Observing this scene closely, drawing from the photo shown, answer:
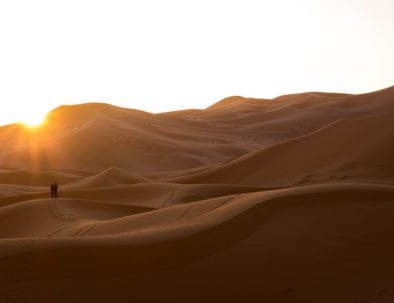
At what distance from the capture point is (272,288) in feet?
14.8

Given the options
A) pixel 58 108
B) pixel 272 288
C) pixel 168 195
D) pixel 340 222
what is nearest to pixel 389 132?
pixel 168 195

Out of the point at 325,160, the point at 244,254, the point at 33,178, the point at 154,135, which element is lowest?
the point at 33,178

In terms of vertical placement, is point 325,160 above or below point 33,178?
above

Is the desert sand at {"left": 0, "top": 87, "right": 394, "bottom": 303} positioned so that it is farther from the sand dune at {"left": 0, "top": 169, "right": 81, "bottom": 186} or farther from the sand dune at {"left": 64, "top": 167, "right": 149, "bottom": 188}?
the sand dune at {"left": 0, "top": 169, "right": 81, "bottom": 186}

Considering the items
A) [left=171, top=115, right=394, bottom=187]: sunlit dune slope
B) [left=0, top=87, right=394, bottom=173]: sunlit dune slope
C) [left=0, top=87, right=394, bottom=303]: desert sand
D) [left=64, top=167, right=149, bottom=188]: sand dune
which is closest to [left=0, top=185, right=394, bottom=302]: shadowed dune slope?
[left=0, top=87, right=394, bottom=303]: desert sand

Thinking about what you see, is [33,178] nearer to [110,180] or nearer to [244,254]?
[110,180]

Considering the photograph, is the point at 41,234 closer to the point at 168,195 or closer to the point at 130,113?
the point at 168,195

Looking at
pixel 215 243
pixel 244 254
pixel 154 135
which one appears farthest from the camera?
pixel 154 135

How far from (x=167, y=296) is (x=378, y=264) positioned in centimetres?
195

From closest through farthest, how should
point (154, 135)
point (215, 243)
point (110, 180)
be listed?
point (215, 243) → point (110, 180) → point (154, 135)

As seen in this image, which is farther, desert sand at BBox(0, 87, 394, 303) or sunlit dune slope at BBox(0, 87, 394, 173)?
sunlit dune slope at BBox(0, 87, 394, 173)

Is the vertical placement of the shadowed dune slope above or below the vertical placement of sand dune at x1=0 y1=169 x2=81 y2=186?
above

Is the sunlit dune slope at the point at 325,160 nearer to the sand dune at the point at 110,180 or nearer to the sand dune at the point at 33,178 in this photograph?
the sand dune at the point at 110,180

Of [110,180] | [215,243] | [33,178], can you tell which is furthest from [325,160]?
[33,178]
